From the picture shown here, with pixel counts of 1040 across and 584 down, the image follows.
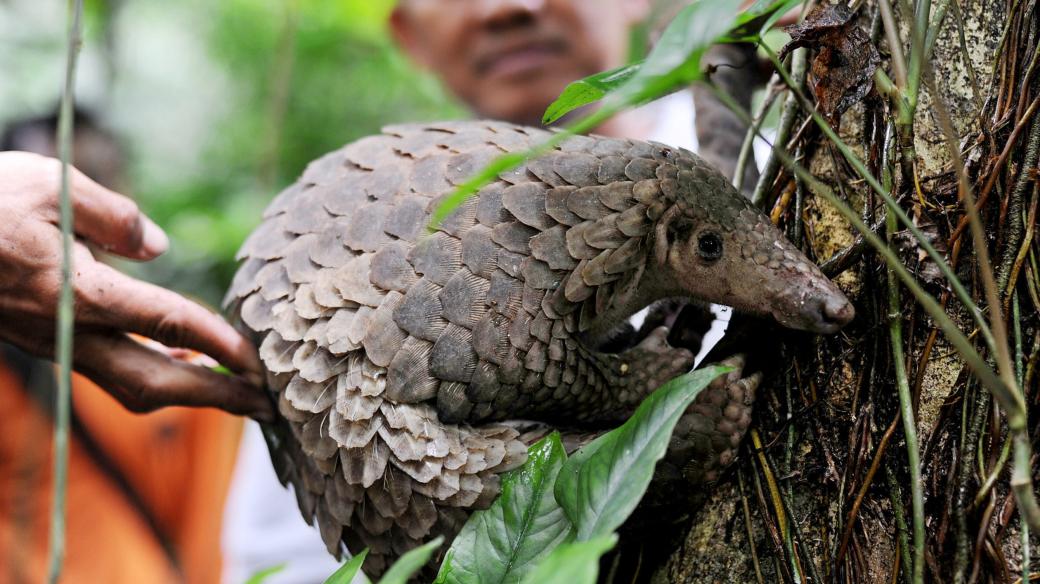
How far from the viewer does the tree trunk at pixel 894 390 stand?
951mm

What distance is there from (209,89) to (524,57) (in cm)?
468

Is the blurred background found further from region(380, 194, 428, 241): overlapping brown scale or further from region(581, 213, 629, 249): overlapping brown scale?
region(581, 213, 629, 249): overlapping brown scale

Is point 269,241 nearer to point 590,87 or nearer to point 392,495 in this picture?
point 392,495

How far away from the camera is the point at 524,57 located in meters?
2.30

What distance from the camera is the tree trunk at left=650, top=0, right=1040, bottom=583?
951mm

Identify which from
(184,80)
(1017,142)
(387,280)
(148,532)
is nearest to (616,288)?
(387,280)

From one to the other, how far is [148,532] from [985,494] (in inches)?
122

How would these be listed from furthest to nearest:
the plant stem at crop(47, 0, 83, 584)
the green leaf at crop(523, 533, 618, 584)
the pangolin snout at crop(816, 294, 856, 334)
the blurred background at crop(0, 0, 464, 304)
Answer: the blurred background at crop(0, 0, 464, 304) → the pangolin snout at crop(816, 294, 856, 334) → the plant stem at crop(47, 0, 83, 584) → the green leaf at crop(523, 533, 618, 584)

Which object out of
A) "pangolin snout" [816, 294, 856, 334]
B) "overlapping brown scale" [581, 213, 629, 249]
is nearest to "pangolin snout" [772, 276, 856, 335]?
"pangolin snout" [816, 294, 856, 334]

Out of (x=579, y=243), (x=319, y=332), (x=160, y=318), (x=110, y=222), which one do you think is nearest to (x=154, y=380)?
(x=160, y=318)

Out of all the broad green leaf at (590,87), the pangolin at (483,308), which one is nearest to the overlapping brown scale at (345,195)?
the pangolin at (483,308)

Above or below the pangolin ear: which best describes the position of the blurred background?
above

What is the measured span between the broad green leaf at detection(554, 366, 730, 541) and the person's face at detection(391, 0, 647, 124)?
5.20 feet

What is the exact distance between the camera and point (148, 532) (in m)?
3.21
